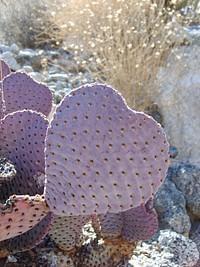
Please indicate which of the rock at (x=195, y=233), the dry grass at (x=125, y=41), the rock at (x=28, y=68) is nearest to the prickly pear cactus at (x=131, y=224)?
the rock at (x=195, y=233)

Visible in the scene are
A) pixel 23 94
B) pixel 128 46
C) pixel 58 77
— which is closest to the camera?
pixel 23 94

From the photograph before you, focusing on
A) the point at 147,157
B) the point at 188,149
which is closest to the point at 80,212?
the point at 147,157

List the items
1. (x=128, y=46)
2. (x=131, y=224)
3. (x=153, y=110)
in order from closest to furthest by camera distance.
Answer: (x=131, y=224) < (x=128, y=46) < (x=153, y=110)

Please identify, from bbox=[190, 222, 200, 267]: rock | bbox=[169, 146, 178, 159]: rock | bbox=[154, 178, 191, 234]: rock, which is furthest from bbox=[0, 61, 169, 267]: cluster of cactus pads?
bbox=[169, 146, 178, 159]: rock

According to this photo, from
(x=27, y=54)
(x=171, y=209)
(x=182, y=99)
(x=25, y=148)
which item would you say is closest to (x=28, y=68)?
(x=27, y=54)

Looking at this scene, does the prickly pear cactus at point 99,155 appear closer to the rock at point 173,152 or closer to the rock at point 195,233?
the rock at point 195,233

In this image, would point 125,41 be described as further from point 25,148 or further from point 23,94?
point 25,148

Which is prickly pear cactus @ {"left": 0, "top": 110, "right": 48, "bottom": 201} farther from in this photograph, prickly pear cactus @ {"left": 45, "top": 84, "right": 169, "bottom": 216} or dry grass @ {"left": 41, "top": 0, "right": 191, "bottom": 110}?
dry grass @ {"left": 41, "top": 0, "right": 191, "bottom": 110}
